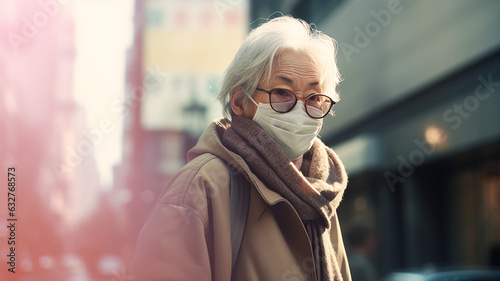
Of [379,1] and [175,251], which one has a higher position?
[379,1]

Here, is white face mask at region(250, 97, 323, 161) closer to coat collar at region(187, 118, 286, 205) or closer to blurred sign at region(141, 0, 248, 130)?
coat collar at region(187, 118, 286, 205)

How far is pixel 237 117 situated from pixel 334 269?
0.58 m

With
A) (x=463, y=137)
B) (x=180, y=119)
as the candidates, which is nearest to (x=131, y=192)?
(x=180, y=119)

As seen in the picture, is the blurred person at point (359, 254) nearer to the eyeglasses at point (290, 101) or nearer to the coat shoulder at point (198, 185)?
the eyeglasses at point (290, 101)

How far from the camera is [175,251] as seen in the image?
4.80 feet

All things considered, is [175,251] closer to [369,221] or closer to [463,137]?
[463,137]

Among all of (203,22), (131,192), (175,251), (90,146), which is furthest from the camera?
(203,22)

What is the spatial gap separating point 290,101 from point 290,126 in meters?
0.08

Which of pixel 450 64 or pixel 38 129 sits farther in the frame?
pixel 450 64

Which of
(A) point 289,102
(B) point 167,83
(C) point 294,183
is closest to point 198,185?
→ (C) point 294,183

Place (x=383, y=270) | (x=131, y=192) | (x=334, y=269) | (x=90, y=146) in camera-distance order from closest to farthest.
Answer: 1. (x=334, y=269)
2. (x=90, y=146)
3. (x=131, y=192)
4. (x=383, y=270)

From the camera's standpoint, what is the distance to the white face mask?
1.77m

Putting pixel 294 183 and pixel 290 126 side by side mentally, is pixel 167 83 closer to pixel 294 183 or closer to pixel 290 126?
pixel 290 126

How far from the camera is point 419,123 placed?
8.02 m
